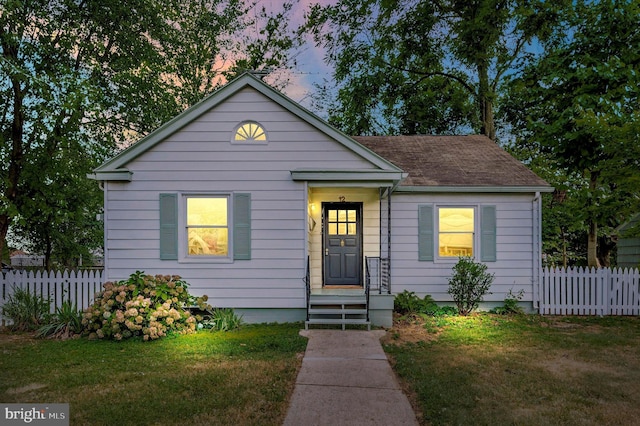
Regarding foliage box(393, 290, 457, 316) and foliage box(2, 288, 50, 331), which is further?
foliage box(393, 290, 457, 316)

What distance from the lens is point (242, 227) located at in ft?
28.6

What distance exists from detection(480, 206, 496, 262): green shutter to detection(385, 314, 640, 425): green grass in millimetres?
1576

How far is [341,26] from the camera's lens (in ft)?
65.1

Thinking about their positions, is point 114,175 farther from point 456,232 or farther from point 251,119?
point 456,232

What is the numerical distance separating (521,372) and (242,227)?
5737 mm

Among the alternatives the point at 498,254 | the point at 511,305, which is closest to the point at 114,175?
the point at 498,254

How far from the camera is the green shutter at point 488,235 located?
31.7ft

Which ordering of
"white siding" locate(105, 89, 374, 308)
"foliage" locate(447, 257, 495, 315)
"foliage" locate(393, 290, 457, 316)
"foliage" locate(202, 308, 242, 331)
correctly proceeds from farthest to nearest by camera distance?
1. "foliage" locate(393, 290, 457, 316)
2. "foliage" locate(447, 257, 495, 315)
3. "white siding" locate(105, 89, 374, 308)
4. "foliage" locate(202, 308, 242, 331)

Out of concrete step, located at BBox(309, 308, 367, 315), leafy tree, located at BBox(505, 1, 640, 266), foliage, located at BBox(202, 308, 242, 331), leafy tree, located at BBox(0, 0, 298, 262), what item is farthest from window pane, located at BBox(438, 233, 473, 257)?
leafy tree, located at BBox(0, 0, 298, 262)

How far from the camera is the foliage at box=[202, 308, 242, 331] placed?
8117mm

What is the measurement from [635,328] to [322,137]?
301 inches

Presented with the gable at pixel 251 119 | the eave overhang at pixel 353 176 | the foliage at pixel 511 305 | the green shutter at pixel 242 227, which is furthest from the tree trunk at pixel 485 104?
the green shutter at pixel 242 227

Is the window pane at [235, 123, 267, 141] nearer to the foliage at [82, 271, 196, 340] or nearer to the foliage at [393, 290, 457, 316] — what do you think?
the foliage at [82, 271, 196, 340]

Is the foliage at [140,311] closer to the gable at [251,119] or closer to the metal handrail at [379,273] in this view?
the gable at [251,119]
